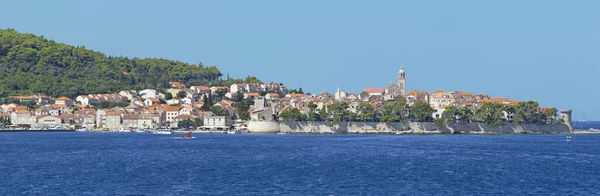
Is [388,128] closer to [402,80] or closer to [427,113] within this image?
[427,113]

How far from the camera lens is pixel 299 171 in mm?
38906

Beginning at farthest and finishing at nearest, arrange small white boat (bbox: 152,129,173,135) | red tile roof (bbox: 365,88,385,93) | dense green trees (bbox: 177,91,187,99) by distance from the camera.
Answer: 1. dense green trees (bbox: 177,91,187,99)
2. red tile roof (bbox: 365,88,385,93)
3. small white boat (bbox: 152,129,173,135)

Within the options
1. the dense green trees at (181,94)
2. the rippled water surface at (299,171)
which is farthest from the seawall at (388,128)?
the dense green trees at (181,94)

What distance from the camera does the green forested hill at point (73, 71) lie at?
415ft

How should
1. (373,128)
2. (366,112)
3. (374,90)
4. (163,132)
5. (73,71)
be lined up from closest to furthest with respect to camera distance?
(373,128)
(366,112)
(163,132)
(374,90)
(73,71)

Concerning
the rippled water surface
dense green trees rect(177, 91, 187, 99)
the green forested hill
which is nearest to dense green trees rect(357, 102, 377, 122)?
the rippled water surface

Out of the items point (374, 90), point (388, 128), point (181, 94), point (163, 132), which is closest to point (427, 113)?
point (388, 128)

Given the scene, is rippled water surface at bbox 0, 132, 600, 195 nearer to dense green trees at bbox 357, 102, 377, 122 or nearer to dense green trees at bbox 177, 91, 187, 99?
dense green trees at bbox 357, 102, 377, 122

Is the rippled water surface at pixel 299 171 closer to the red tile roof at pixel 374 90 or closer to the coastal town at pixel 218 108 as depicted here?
the coastal town at pixel 218 108

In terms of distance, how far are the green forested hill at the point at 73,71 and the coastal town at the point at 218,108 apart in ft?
16.8

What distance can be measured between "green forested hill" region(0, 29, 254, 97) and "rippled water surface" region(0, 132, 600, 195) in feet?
238

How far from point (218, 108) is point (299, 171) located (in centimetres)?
6906

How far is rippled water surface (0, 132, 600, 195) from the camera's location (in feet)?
104

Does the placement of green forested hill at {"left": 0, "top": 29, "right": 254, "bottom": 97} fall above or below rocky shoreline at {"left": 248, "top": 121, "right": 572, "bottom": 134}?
above
